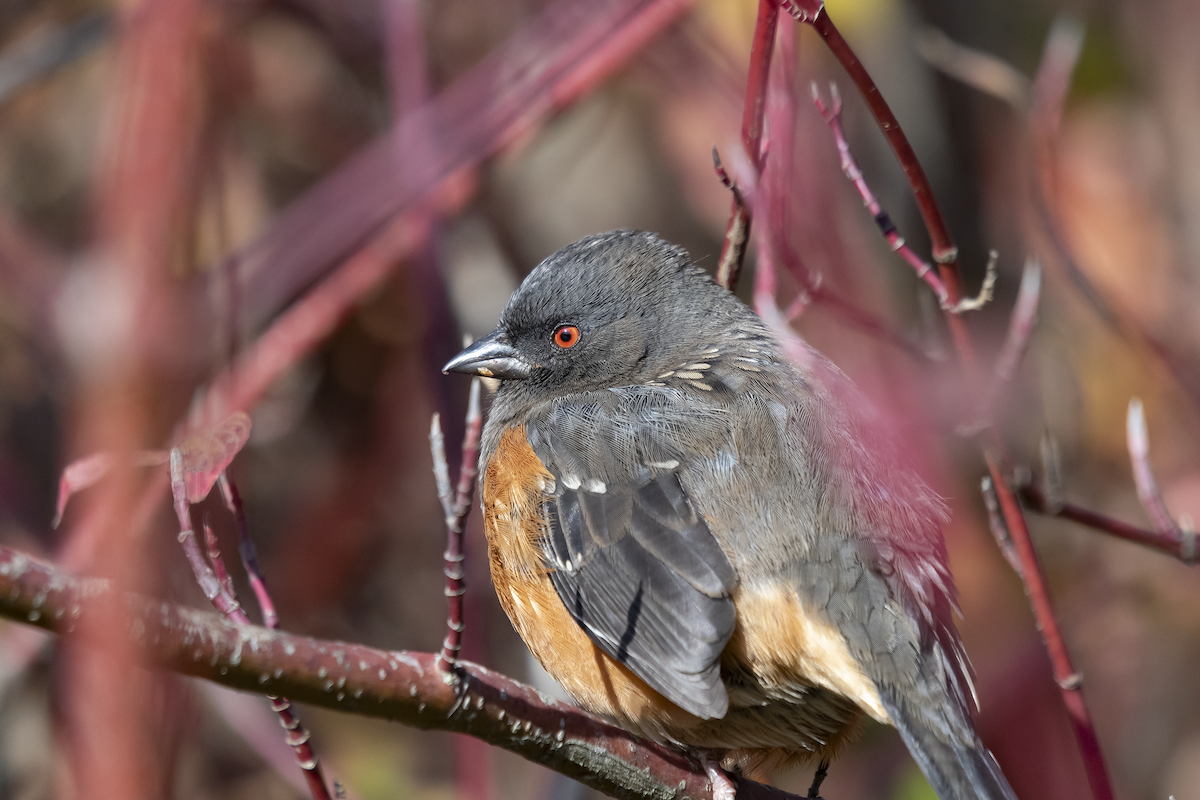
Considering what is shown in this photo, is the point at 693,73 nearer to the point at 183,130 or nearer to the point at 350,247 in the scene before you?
the point at 350,247

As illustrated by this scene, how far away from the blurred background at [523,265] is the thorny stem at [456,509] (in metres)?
1.52

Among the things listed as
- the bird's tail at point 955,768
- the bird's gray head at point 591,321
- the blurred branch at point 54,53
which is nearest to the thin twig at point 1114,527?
the bird's tail at point 955,768

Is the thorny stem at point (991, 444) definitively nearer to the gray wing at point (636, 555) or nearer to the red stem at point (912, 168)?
the red stem at point (912, 168)

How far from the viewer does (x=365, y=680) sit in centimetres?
170

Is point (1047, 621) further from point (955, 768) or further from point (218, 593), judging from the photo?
point (218, 593)

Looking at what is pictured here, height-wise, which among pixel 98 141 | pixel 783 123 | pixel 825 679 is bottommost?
pixel 825 679

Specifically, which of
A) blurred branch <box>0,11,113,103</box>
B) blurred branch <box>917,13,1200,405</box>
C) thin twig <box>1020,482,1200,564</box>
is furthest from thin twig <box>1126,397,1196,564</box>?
blurred branch <box>0,11,113,103</box>

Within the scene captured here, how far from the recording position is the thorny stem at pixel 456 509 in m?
1.67

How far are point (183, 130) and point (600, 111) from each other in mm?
4180

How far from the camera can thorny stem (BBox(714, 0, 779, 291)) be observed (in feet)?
6.76

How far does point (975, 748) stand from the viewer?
6.97ft

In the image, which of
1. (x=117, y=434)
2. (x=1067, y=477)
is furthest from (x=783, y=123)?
(x=1067, y=477)

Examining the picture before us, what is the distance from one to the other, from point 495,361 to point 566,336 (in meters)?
0.20

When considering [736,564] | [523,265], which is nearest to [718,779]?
[736,564]
